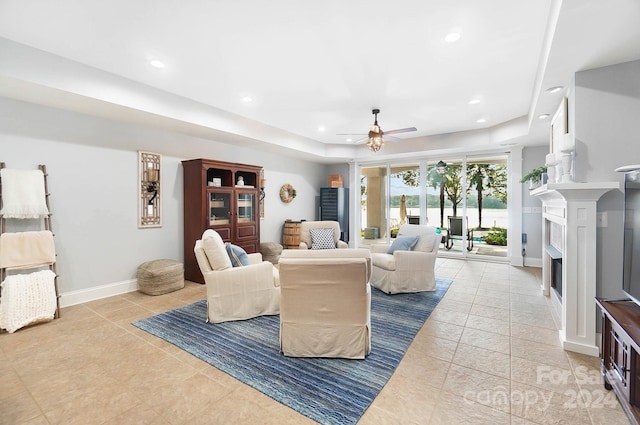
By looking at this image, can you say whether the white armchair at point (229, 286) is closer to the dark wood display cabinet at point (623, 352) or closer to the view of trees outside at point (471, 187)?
the dark wood display cabinet at point (623, 352)

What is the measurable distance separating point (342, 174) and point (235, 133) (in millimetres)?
3892

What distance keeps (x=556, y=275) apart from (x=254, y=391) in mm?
3683

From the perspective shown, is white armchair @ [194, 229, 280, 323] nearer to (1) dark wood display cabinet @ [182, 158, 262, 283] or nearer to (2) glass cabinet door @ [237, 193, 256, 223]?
(1) dark wood display cabinet @ [182, 158, 262, 283]

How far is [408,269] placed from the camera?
3992 millimetres

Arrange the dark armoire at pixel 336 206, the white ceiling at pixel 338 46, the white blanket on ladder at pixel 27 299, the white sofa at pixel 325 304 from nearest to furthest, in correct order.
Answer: the white ceiling at pixel 338 46
the white sofa at pixel 325 304
the white blanket on ladder at pixel 27 299
the dark armoire at pixel 336 206

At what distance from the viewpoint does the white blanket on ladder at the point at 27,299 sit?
9.37 ft

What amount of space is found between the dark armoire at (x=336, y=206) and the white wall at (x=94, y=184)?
376 centimetres

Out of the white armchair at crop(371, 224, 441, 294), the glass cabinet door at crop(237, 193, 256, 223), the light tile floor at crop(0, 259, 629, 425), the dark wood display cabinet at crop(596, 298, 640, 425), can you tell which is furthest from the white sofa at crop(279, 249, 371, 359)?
the glass cabinet door at crop(237, 193, 256, 223)

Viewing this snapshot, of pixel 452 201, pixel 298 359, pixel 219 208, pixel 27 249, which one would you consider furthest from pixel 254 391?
pixel 452 201

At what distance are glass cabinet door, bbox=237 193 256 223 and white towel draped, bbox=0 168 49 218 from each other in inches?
100

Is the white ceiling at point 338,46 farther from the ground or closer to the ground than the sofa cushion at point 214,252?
farther from the ground

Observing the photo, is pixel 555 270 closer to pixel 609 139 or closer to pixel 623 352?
pixel 609 139

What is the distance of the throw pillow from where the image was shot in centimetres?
514

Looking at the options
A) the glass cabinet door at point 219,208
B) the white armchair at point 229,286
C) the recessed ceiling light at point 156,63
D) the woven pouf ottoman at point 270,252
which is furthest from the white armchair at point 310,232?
the recessed ceiling light at point 156,63
